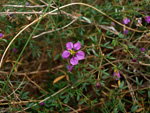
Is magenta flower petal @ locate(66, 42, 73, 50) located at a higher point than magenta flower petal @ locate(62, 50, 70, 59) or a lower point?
higher

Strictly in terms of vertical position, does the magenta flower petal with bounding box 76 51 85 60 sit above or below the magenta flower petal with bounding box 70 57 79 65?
above

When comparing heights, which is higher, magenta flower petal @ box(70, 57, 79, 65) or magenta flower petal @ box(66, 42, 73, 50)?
magenta flower petal @ box(66, 42, 73, 50)

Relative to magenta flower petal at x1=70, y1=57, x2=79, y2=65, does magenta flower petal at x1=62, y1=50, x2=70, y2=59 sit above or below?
above

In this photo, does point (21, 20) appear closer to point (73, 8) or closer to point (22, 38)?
point (22, 38)

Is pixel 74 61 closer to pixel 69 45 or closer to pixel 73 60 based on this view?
pixel 73 60

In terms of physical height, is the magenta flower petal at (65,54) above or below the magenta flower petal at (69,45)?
below

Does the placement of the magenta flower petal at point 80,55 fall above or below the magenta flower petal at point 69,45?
below

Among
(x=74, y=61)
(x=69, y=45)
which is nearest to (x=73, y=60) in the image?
(x=74, y=61)

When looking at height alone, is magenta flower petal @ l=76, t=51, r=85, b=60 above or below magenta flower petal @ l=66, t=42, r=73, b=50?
below

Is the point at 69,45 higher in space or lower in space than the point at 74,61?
higher

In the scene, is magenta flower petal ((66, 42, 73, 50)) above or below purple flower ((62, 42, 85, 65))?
above

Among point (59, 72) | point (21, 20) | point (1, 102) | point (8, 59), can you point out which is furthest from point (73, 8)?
point (1, 102)
